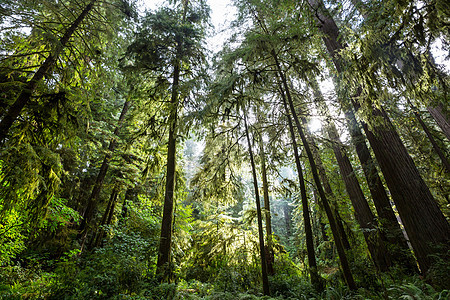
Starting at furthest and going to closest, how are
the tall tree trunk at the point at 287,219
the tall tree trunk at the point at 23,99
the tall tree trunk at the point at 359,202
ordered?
1. the tall tree trunk at the point at 287,219
2. the tall tree trunk at the point at 359,202
3. the tall tree trunk at the point at 23,99

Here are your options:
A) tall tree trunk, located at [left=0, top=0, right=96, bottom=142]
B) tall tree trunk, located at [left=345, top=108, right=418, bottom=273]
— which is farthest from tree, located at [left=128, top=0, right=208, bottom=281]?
tall tree trunk, located at [left=345, top=108, right=418, bottom=273]

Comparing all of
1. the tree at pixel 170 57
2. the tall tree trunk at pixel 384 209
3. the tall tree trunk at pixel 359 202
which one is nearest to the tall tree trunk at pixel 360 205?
the tall tree trunk at pixel 359 202

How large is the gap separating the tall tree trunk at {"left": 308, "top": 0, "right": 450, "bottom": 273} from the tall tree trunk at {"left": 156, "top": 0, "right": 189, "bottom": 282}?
5.11m

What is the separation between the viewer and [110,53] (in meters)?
6.73

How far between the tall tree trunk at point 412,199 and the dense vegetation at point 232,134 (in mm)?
31

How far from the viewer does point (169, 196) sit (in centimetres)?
688

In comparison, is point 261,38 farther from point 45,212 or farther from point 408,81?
point 45,212

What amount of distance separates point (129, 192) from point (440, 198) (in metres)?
18.7

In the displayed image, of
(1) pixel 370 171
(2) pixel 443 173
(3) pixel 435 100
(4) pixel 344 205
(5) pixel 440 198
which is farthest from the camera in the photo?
(5) pixel 440 198

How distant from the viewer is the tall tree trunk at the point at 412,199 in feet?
14.0

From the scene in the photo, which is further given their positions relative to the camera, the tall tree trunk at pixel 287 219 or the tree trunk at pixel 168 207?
the tall tree trunk at pixel 287 219

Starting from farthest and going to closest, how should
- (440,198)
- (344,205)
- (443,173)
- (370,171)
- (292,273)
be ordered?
(440,198) → (344,205) → (443,173) → (292,273) → (370,171)

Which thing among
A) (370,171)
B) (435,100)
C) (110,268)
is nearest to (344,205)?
(370,171)

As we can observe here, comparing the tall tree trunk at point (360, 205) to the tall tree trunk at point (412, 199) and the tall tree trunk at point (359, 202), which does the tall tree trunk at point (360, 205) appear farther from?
the tall tree trunk at point (412, 199)
